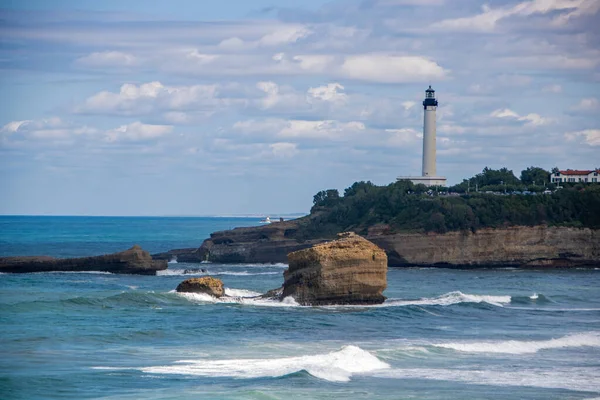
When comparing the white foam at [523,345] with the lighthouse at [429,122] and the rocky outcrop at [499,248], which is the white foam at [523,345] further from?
the lighthouse at [429,122]

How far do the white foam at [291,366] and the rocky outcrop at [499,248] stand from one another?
160 feet

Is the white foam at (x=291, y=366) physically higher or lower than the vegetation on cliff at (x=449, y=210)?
lower

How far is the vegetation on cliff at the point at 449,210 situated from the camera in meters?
81.2

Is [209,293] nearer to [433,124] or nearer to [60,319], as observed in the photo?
[60,319]

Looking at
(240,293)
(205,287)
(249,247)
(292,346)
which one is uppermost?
(249,247)

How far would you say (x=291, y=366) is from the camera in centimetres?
2808

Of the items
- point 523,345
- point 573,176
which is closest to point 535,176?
point 573,176

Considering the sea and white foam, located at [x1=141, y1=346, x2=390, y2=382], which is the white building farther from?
white foam, located at [x1=141, y1=346, x2=390, y2=382]

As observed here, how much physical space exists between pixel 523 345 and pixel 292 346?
7962 mm

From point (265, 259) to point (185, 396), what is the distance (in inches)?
2428

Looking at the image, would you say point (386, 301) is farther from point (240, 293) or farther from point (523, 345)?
point (523, 345)

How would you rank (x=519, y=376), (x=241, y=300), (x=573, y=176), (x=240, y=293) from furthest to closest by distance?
(x=573, y=176)
(x=240, y=293)
(x=241, y=300)
(x=519, y=376)

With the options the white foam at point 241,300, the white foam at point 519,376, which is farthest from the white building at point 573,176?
the white foam at point 519,376

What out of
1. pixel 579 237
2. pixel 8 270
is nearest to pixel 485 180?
pixel 579 237
